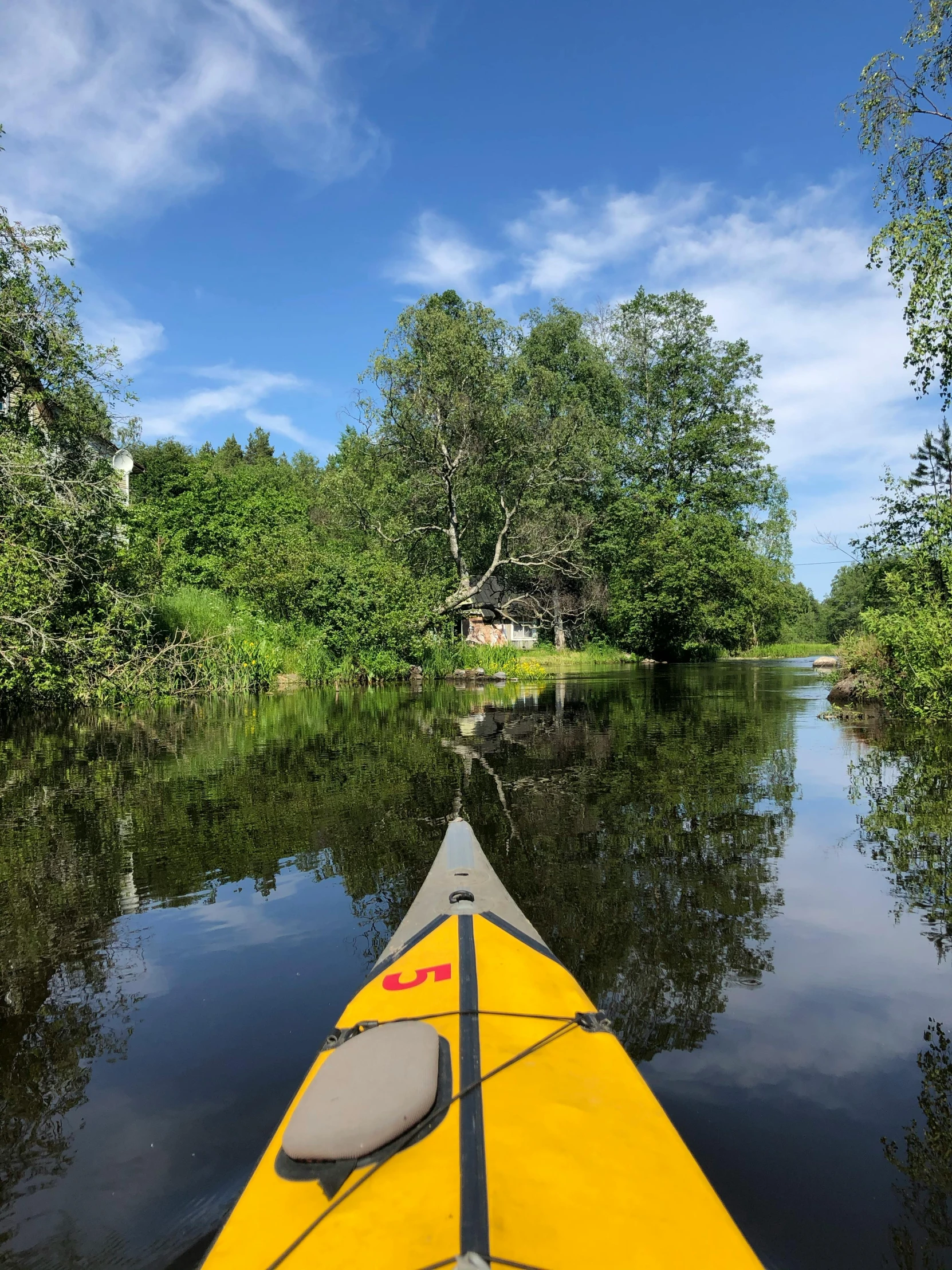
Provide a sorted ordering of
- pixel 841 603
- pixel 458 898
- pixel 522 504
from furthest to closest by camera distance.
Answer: pixel 841 603 < pixel 522 504 < pixel 458 898

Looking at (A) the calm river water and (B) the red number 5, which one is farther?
(B) the red number 5

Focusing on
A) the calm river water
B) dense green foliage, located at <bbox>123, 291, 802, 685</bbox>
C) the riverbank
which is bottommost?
the calm river water

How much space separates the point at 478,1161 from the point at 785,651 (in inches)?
2294

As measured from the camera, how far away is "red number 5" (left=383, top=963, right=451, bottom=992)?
2926 millimetres

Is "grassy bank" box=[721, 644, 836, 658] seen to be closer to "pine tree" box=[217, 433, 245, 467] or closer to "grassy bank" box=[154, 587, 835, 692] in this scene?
"grassy bank" box=[154, 587, 835, 692]

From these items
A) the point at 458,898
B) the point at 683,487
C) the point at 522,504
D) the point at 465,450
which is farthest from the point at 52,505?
the point at 683,487

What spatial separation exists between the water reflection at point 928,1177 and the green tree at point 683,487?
3335cm

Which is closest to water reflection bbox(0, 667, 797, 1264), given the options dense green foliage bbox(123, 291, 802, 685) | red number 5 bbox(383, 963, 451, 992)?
red number 5 bbox(383, 963, 451, 992)

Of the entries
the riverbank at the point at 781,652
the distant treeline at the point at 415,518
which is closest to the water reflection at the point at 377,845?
the distant treeline at the point at 415,518

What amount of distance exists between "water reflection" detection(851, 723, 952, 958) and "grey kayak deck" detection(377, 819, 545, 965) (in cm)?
261

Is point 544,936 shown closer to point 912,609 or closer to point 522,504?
point 912,609

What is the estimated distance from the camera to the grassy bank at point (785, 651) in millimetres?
53531

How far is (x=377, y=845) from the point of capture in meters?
6.39

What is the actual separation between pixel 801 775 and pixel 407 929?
6861mm
